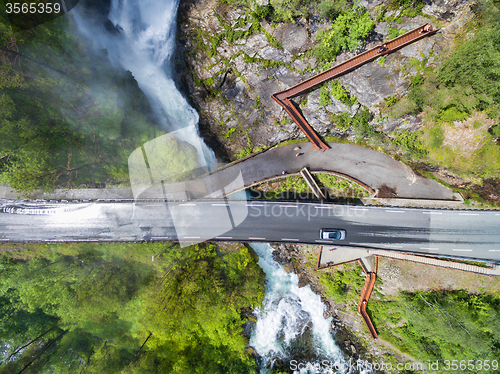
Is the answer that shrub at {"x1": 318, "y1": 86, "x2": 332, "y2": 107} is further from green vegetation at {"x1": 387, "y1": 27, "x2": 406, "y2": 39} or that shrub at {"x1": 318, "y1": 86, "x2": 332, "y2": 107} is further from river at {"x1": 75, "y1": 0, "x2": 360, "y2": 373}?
river at {"x1": 75, "y1": 0, "x2": 360, "y2": 373}

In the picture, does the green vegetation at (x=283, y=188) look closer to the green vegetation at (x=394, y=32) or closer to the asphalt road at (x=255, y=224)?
the asphalt road at (x=255, y=224)

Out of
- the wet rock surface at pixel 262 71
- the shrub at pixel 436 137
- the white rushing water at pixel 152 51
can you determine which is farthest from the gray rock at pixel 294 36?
the shrub at pixel 436 137

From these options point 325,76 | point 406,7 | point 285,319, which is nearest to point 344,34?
point 325,76

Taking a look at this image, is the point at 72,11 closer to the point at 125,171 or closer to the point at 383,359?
the point at 125,171

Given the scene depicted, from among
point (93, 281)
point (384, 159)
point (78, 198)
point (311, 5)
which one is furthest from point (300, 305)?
point (311, 5)

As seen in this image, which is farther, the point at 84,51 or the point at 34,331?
the point at 34,331

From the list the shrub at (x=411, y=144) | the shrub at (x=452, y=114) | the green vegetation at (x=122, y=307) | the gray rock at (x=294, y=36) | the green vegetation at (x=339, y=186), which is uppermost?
the gray rock at (x=294, y=36)
